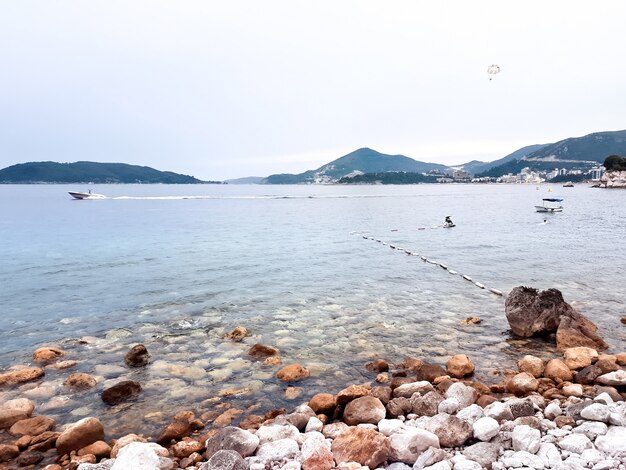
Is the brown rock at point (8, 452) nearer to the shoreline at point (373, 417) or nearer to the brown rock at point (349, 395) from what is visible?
the shoreline at point (373, 417)

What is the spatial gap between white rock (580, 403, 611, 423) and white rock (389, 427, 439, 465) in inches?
120

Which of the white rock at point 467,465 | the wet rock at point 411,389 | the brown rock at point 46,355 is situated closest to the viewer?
the white rock at point 467,465

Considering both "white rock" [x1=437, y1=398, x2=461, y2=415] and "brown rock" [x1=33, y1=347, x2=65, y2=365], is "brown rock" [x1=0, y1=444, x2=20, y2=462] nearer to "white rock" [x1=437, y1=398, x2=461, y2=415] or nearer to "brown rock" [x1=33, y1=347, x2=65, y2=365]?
"brown rock" [x1=33, y1=347, x2=65, y2=365]

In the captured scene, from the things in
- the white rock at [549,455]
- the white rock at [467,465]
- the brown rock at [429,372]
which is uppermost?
the white rock at [467,465]

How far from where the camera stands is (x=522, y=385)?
990cm

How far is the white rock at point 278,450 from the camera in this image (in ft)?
23.4

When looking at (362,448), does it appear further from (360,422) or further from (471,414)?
(471,414)

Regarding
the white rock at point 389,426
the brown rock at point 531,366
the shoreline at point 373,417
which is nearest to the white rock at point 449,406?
the shoreline at point 373,417

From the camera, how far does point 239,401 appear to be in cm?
1009

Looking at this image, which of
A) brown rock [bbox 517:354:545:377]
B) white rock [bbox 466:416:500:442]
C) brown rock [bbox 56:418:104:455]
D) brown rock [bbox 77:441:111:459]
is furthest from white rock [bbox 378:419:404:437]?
brown rock [bbox 56:418:104:455]

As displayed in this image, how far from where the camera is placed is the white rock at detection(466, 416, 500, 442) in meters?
7.48

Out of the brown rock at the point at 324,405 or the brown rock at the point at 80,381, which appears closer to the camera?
the brown rock at the point at 324,405

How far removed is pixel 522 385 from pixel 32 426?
1082cm

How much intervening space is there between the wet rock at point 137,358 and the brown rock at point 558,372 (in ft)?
36.1
